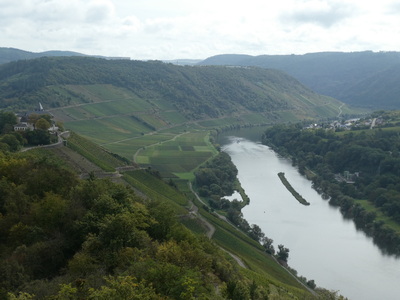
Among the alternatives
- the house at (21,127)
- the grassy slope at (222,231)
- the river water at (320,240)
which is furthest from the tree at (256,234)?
the house at (21,127)

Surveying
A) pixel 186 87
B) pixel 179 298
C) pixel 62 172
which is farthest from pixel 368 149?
pixel 186 87

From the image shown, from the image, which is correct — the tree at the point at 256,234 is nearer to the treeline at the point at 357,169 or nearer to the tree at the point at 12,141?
the treeline at the point at 357,169

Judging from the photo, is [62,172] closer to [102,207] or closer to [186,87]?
[102,207]

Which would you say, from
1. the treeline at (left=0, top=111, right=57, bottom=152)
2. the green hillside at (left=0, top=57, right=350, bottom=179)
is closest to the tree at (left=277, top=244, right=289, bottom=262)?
the treeline at (left=0, top=111, right=57, bottom=152)

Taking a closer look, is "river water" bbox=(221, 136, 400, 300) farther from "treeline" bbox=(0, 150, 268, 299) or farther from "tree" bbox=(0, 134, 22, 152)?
"tree" bbox=(0, 134, 22, 152)

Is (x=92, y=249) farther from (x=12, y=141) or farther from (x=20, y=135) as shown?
(x=20, y=135)
